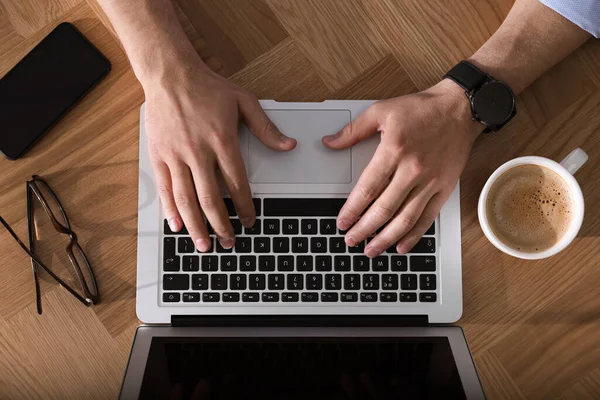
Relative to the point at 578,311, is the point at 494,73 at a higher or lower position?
higher

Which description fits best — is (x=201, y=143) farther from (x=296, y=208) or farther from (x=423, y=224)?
(x=423, y=224)

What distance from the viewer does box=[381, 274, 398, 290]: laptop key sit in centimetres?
74

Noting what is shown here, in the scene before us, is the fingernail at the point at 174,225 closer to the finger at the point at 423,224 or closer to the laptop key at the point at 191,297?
the laptop key at the point at 191,297

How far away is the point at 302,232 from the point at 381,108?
209 millimetres

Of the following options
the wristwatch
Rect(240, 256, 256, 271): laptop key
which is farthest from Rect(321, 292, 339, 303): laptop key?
the wristwatch

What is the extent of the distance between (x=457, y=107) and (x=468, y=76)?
0.05m

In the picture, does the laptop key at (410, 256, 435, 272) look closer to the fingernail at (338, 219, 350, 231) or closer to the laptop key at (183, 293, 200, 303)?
the fingernail at (338, 219, 350, 231)

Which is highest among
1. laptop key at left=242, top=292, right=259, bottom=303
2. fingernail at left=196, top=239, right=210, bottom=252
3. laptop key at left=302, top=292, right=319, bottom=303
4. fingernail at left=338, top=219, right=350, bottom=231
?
fingernail at left=196, top=239, right=210, bottom=252

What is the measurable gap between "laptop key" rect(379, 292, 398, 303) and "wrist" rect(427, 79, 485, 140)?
0.25m

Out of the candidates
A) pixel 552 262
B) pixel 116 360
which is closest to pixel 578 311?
pixel 552 262

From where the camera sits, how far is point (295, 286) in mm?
736

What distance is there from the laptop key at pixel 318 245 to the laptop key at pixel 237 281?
0.35 feet

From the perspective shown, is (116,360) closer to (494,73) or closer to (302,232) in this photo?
(302,232)

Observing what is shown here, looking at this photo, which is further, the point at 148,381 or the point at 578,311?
the point at 578,311
